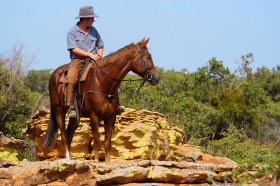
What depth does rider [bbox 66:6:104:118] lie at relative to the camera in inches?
397

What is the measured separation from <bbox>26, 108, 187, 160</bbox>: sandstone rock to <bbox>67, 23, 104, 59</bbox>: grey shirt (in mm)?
2576

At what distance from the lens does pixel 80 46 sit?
10336 millimetres

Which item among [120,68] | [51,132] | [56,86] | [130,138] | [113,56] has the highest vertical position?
[113,56]

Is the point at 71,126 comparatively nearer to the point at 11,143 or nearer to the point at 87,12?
the point at 87,12

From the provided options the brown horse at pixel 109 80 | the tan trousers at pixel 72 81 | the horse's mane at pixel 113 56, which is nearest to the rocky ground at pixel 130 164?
the brown horse at pixel 109 80

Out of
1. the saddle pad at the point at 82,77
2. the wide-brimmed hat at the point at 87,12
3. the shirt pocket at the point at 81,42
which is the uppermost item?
the wide-brimmed hat at the point at 87,12

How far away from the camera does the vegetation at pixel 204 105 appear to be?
22.0 metres

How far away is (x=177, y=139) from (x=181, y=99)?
40.8 ft

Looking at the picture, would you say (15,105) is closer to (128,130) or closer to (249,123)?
(128,130)

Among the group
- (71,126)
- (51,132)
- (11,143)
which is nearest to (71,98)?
(71,126)

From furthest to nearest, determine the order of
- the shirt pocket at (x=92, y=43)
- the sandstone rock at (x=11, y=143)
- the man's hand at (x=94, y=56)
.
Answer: the sandstone rock at (x=11, y=143) → the shirt pocket at (x=92, y=43) → the man's hand at (x=94, y=56)

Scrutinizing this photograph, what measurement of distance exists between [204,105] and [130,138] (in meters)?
18.2

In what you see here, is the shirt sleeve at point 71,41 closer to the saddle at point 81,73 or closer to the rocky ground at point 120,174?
the saddle at point 81,73

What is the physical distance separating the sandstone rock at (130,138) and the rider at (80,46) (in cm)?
235
